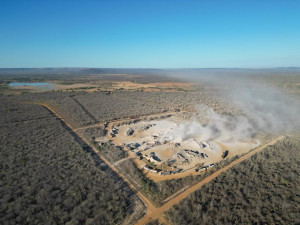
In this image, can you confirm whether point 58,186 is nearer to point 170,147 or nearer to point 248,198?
point 170,147

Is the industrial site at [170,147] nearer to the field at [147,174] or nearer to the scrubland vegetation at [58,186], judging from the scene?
the field at [147,174]

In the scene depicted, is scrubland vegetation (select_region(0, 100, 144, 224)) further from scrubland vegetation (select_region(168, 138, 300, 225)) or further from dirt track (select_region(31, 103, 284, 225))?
scrubland vegetation (select_region(168, 138, 300, 225))

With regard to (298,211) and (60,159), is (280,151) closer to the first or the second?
(298,211)

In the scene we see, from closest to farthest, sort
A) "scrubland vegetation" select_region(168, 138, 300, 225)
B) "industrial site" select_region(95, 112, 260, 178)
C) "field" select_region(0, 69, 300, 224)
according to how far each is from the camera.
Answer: "scrubland vegetation" select_region(168, 138, 300, 225), "field" select_region(0, 69, 300, 224), "industrial site" select_region(95, 112, 260, 178)

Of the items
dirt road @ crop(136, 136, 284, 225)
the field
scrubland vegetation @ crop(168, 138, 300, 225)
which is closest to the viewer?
scrubland vegetation @ crop(168, 138, 300, 225)

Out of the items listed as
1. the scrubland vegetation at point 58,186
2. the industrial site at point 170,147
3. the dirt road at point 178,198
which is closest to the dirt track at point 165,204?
the dirt road at point 178,198

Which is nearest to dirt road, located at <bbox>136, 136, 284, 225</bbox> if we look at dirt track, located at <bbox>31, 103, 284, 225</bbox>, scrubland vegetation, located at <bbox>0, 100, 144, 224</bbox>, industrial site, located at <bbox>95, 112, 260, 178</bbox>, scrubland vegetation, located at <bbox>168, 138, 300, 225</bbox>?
dirt track, located at <bbox>31, 103, 284, 225</bbox>

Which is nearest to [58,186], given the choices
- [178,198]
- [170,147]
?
[178,198]
